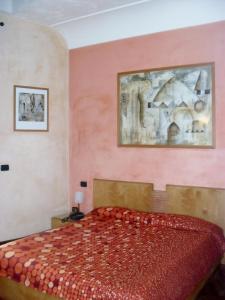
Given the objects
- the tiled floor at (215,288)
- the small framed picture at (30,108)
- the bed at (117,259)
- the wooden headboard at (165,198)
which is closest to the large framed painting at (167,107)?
the wooden headboard at (165,198)

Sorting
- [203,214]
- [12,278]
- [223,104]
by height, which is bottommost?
[12,278]

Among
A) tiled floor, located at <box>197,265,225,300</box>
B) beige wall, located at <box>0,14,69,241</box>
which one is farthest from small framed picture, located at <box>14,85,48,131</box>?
tiled floor, located at <box>197,265,225,300</box>

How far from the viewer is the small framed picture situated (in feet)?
14.4

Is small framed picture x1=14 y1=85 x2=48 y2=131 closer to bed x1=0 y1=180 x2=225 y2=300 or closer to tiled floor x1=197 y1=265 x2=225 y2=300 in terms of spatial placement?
bed x1=0 y1=180 x2=225 y2=300

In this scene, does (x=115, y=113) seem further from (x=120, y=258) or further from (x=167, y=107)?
(x=120, y=258)

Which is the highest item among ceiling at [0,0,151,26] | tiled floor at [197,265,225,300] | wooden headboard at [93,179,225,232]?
ceiling at [0,0,151,26]

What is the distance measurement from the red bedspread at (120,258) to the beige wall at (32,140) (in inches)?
44.4

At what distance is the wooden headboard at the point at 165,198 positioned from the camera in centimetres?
367

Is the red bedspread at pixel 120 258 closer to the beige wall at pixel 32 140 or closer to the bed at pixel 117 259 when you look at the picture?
the bed at pixel 117 259

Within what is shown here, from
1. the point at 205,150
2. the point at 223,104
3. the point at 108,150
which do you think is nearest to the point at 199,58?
the point at 223,104

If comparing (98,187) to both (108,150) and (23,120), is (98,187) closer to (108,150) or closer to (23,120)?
(108,150)

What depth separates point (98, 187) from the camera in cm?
458

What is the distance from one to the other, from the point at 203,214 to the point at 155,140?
3.27 feet

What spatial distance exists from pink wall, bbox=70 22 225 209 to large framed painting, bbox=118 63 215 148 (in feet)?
0.27
